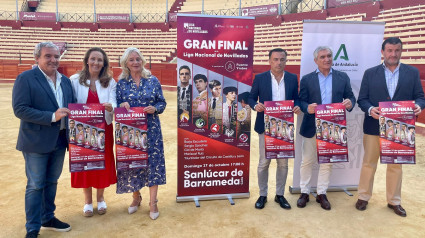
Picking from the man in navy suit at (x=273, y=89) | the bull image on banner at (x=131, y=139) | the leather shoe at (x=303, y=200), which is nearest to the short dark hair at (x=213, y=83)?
the man in navy suit at (x=273, y=89)

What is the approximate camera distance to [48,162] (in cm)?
228

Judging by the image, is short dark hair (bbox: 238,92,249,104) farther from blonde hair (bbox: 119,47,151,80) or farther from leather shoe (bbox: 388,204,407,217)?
leather shoe (bbox: 388,204,407,217)

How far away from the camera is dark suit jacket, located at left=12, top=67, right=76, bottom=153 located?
6.58 feet

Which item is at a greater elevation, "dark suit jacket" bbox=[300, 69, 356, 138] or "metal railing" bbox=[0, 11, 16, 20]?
"metal railing" bbox=[0, 11, 16, 20]

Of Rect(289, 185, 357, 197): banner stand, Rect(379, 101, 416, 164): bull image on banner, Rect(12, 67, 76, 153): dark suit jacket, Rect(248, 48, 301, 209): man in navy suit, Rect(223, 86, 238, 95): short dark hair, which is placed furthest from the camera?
Rect(289, 185, 357, 197): banner stand

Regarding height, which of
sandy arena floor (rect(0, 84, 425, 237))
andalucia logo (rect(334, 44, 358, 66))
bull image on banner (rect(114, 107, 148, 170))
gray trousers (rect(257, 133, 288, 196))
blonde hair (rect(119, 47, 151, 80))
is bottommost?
sandy arena floor (rect(0, 84, 425, 237))

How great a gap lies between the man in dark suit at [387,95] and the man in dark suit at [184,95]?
1622 mm

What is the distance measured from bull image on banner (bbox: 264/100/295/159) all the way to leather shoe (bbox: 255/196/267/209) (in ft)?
1.65

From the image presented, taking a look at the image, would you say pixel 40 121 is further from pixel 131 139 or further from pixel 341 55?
pixel 341 55

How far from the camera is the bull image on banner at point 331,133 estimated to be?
8.71 ft

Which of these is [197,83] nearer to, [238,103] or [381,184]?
[238,103]

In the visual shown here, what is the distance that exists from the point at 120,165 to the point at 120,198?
761 millimetres

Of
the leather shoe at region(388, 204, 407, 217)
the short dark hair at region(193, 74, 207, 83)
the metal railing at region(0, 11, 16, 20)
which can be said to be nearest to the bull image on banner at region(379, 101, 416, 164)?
Answer: the leather shoe at region(388, 204, 407, 217)

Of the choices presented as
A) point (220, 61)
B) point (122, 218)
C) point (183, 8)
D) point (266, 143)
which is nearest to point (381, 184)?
point (266, 143)
